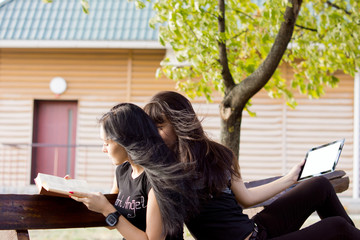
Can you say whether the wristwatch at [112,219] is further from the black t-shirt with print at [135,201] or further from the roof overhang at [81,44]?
the roof overhang at [81,44]

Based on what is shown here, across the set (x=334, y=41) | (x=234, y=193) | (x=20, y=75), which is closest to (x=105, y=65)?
(x=20, y=75)

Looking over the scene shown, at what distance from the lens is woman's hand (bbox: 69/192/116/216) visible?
7.39 feet

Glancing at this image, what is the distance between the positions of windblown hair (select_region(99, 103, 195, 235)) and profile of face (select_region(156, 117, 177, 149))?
8.7 inches

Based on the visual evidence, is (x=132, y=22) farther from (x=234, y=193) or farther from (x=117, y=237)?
(x=234, y=193)

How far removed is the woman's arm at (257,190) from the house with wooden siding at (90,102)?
281 inches

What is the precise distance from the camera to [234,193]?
9.67ft

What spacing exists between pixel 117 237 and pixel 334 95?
595cm

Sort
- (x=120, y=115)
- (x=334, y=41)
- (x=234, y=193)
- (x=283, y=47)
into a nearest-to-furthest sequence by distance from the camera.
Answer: (x=120, y=115)
(x=234, y=193)
(x=283, y=47)
(x=334, y=41)

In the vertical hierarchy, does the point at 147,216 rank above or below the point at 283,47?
below

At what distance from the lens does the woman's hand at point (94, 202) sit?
7.39 ft

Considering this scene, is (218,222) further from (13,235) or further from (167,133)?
(13,235)

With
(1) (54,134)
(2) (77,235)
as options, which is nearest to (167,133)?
(2) (77,235)

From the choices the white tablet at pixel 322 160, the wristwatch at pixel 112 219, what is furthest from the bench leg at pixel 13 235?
the white tablet at pixel 322 160

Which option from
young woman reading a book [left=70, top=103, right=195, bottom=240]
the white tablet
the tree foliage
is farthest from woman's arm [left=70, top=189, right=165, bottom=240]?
the tree foliage
